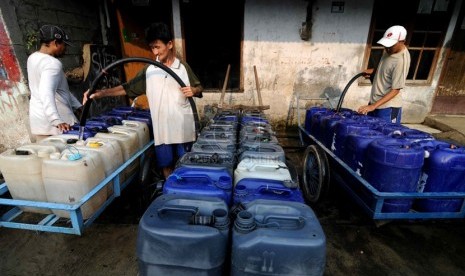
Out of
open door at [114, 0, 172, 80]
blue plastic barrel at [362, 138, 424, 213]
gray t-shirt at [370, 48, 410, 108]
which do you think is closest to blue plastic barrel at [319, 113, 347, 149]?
gray t-shirt at [370, 48, 410, 108]

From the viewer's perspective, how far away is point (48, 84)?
2.44 meters

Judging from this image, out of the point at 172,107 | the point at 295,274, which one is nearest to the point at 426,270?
the point at 295,274

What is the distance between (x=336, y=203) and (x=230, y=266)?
239 centimetres

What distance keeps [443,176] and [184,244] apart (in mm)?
2302

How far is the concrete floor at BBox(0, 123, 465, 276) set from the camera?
2.21m

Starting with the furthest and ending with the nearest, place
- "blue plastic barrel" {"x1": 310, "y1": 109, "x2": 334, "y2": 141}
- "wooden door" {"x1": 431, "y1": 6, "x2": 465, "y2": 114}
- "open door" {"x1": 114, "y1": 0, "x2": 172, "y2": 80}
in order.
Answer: "wooden door" {"x1": 431, "y1": 6, "x2": 465, "y2": 114} → "open door" {"x1": 114, "y1": 0, "x2": 172, "y2": 80} → "blue plastic barrel" {"x1": 310, "y1": 109, "x2": 334, "y2": 141}

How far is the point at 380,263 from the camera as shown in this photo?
2.30 metres

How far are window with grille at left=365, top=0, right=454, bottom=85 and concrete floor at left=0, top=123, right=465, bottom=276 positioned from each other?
14.2 ft

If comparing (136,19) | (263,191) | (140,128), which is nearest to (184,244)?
(263,191)

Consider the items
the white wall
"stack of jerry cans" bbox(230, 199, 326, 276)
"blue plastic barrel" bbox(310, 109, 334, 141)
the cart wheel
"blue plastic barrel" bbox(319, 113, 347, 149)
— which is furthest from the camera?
the white wall

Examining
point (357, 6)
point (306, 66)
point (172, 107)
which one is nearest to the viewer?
point (172, 107)

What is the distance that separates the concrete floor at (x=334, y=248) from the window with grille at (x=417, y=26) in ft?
14.2

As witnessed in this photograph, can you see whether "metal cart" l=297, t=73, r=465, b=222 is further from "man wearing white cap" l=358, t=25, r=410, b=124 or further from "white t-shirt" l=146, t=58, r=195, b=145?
"white t-shirt" l=146, t=58, r=195, b=145

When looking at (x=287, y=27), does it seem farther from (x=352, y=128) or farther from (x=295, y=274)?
(x=295, y=274)
